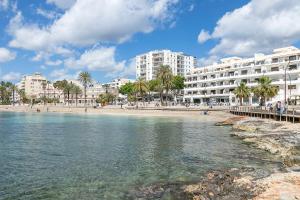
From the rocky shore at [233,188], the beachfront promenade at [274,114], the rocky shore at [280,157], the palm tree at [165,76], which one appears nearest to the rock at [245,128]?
the rocky shore at [280,157]

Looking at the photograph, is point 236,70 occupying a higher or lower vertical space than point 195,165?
higher

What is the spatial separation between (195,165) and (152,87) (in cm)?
15047

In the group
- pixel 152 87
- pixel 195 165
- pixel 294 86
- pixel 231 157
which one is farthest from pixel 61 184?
pixel 152 87

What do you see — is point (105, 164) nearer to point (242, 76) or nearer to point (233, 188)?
point (233, 188)

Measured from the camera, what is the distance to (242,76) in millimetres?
122625

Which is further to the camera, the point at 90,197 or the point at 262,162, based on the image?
the point at 262,162

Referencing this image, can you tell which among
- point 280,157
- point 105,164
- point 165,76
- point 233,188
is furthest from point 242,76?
point 233,188

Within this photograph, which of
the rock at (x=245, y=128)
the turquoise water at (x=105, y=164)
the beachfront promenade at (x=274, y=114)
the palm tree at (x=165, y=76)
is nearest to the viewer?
the turquoise water at (x=105, y=164)

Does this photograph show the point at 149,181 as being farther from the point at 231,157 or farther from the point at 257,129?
the point at 257,129

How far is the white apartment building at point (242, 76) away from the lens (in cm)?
10462

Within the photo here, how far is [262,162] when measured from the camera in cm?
2853

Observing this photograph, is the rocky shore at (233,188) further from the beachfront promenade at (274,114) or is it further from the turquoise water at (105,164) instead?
the beachfront promenade at (274,114)

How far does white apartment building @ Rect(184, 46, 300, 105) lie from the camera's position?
104625 millimetres

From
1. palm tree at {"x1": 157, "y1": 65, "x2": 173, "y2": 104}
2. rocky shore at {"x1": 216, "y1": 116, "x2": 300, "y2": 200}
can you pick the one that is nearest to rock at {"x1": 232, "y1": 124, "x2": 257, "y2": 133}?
rocky shore at {"x1": 216, "y1": 116, "x2": 300, "y2": 200}
